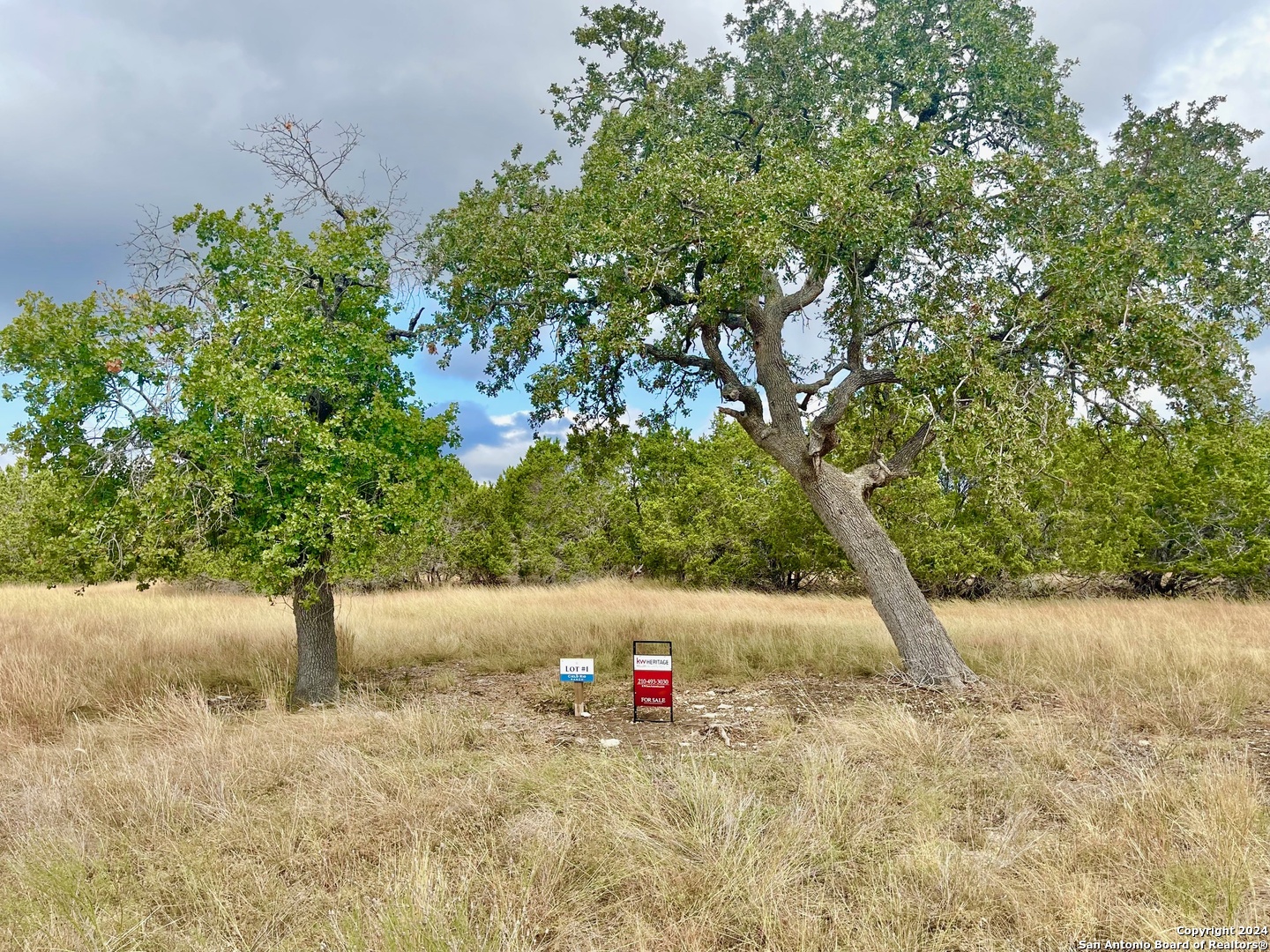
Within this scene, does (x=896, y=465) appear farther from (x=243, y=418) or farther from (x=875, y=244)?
(x=243, y=418)

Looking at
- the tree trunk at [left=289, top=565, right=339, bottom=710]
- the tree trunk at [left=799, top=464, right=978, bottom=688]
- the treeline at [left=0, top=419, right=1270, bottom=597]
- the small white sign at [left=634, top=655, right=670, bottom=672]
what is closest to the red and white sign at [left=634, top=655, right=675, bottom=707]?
the small white sign at [left=634, top=655, right=670, bottom=672]

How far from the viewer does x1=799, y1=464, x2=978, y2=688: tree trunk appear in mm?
9098

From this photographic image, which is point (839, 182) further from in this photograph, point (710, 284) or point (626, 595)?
point (626, 595)

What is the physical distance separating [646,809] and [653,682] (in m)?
2.86

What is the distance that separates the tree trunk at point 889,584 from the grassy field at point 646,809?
0.53 m

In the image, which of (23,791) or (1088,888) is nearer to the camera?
(1088,888)

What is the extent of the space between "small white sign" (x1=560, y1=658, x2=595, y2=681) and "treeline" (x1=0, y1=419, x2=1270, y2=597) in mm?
2319

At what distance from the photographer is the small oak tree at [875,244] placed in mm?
7965

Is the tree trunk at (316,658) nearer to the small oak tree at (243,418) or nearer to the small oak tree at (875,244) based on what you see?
the small oak tree at (243,418)

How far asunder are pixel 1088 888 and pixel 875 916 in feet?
3.67

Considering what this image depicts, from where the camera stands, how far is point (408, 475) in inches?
334

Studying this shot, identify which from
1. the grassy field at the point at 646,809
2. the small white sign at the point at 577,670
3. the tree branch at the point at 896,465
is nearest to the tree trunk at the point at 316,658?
the grassy field at the point at 646,809

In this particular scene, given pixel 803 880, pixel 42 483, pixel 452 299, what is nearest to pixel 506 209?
pixel 452 299

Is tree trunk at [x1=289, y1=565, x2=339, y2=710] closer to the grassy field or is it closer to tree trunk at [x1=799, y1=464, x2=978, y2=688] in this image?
the grassy field
